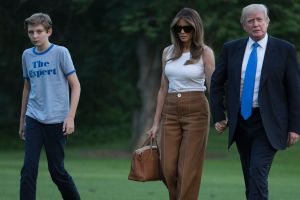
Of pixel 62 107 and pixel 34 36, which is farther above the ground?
pixel 34 36

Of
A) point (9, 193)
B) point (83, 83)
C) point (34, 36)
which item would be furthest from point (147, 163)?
point (83, 83)

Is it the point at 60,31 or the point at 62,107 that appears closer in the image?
the point at 62,107

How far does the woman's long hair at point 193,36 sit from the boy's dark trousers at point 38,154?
1.33m

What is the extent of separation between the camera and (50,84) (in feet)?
32.7

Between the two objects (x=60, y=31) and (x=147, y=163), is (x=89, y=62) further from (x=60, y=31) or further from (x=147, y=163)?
(x=147, y=163)

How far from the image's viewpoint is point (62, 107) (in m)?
10.0

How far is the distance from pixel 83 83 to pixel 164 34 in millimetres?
8286

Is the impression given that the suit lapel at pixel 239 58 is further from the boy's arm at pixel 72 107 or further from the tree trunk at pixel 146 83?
the tree trunk at pixel 146 83

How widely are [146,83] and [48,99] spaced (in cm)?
2540

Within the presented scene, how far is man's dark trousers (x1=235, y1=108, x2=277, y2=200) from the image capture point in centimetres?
892

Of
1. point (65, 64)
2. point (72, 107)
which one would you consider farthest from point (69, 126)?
point (65, 64)

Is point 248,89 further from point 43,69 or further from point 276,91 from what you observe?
point 43,69

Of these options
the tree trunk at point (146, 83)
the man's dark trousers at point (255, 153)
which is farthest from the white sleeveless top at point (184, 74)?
the tree trunk at point (146, 83)

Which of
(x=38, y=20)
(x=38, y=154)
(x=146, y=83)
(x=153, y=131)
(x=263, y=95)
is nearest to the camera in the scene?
(x=263, y=95)
